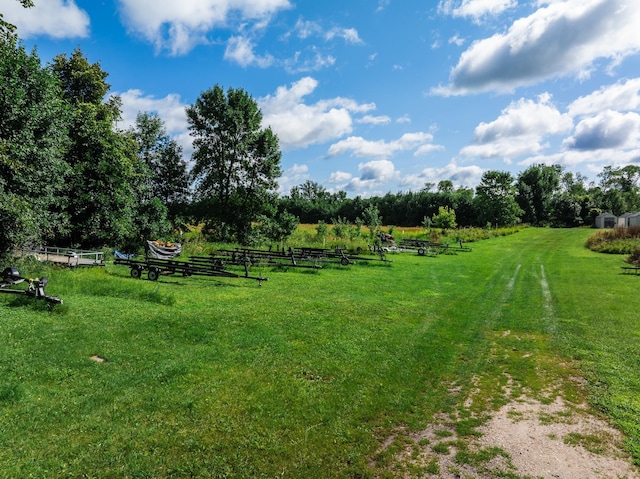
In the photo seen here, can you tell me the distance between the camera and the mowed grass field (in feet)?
15.4

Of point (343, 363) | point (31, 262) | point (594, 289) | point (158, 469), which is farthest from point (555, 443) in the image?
point (31, 262)

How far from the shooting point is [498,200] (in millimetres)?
68938

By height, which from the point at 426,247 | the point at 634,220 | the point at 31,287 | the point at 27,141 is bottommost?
the point at 426,247

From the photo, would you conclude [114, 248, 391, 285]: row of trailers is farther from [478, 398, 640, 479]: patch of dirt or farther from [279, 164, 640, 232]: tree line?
[279, 164, 640, 232]: tree line

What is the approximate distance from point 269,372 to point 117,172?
2438 centimetres

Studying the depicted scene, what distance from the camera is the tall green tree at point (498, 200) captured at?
68.1 meters

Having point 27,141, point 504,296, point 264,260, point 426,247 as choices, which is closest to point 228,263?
point 264,260

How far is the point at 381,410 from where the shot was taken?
5.89 meters

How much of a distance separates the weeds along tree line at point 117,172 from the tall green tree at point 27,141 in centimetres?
5

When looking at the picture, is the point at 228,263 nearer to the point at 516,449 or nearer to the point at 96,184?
the point at 96,184

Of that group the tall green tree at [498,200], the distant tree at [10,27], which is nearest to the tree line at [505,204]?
the tall green tree at [498,200]

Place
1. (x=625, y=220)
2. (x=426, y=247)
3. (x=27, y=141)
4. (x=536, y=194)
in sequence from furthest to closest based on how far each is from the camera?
1. (x=536, y=194)
2. (x=625, y=220)
3. (x=426, y=247)
4. (x=27, y=141)

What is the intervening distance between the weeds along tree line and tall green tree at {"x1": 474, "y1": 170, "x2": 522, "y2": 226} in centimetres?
19

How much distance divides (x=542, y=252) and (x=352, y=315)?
28073 millimetres
